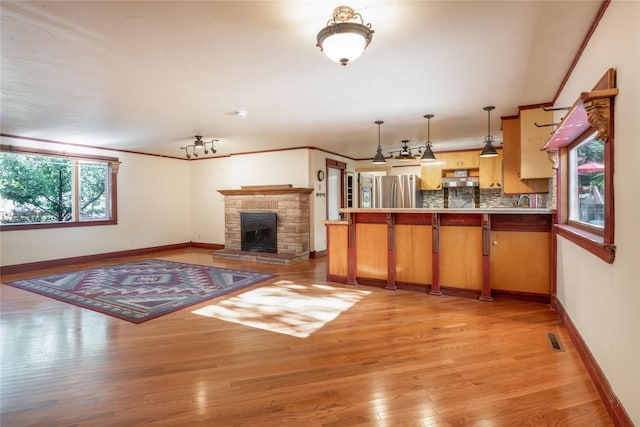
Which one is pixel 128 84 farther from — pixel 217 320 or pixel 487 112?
pixel 487 112

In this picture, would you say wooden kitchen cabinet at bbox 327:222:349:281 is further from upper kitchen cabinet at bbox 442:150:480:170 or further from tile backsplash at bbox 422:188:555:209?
upper kitchen cabinet at bbox 442:150:480:170

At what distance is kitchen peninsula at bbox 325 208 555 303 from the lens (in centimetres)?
385

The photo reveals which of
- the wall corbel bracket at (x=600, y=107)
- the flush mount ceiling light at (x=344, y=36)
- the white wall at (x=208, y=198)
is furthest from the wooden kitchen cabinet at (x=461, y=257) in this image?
the white wall at (x=208, y=198)

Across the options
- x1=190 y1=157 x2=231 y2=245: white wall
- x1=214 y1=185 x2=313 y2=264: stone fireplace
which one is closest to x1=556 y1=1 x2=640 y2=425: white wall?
x1=214 y1=185 x2=313 y2=264: stone fireplace

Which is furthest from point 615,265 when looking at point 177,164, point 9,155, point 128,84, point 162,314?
point 177,164

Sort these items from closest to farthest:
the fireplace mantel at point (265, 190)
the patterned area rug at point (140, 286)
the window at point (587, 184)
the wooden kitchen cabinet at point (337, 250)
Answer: the window at point (587, 184) → the patterned area rug at point (140, 286) → the wooden kitchen cabinet at point (337, 250) → the fireplace mantel at point (265, 190)

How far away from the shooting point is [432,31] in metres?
2.31

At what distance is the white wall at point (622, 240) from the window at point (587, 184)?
1.22 ft

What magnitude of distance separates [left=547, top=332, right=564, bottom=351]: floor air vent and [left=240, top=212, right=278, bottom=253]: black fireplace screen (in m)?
5.07

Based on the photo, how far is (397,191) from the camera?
7980mm

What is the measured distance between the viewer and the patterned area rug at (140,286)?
12.3 ft

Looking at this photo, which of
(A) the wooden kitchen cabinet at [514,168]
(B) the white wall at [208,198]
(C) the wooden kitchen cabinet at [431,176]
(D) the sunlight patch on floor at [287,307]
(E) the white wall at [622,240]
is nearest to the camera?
(E) the white wall at [622,240]

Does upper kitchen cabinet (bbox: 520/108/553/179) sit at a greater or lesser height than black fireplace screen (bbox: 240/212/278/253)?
greater

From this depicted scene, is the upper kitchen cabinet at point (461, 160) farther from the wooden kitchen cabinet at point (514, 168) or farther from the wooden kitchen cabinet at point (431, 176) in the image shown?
the wooden kitchen cabinet at point (514, 168)
